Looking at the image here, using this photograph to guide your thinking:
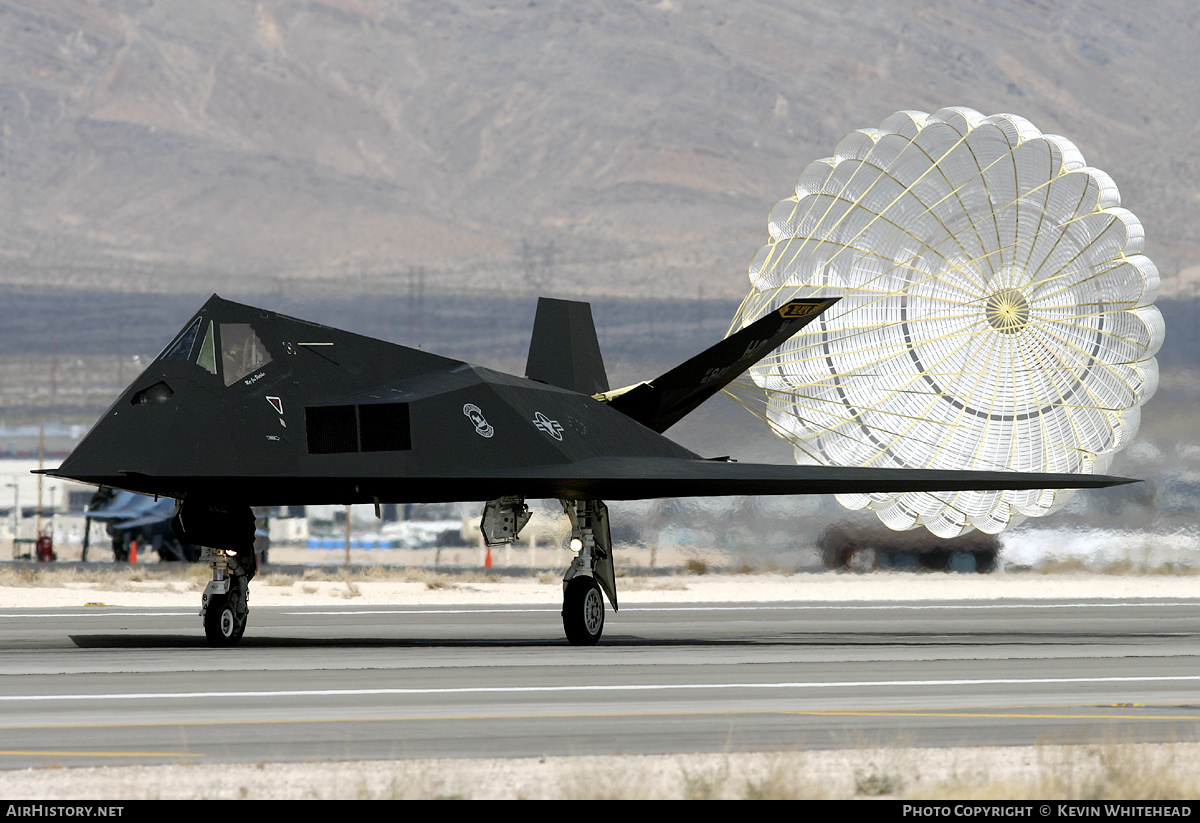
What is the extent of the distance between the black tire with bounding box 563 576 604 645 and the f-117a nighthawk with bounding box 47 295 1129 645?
0.02 meters

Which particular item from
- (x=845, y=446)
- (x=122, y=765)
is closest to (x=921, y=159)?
(x=845, y=446)

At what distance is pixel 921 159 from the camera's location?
113ft

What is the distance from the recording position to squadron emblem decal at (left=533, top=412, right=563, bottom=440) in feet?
64.0

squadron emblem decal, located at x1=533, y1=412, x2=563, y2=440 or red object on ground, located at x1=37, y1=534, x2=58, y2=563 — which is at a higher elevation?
squadron emblem decal, located at x1=533, y1=412, x2=563, y2=440

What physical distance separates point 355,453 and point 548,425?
2.59 meters

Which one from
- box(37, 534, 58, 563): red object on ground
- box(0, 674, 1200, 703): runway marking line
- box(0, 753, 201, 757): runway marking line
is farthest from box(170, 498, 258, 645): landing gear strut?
box(37, 534, 58, 563): red object on ground

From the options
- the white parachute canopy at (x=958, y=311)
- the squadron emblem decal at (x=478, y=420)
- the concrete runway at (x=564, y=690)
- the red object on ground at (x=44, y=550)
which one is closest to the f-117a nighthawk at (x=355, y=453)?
the squadron emblem decal at (x=478, y=420)

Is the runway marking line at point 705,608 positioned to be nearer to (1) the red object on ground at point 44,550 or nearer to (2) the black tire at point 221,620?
(2) the black tire at point 221,620

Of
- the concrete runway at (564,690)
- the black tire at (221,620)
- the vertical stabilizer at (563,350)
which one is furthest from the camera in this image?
the vertical stabilizer at (563,350)

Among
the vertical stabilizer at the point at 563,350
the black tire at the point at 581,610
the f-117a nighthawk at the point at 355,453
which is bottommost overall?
the black tire at the point at 581,610

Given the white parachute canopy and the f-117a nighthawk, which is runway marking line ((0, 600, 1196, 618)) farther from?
the f-117a nighthawk

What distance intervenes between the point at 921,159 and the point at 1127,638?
52.2ft

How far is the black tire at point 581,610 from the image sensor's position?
19031mm
